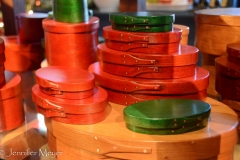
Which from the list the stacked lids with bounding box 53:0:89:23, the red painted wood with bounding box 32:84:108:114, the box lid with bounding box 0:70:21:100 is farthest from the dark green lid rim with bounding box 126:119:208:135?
the stacked lids with bounding box 53:0:89:23

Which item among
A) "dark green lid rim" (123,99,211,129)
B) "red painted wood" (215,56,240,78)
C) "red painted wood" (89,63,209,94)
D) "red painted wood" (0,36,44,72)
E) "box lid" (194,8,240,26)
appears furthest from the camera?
"red painted wood" (0,36,44,72)

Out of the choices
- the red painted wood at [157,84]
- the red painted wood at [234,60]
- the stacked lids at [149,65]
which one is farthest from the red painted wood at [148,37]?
the red painted wood at [234,60]

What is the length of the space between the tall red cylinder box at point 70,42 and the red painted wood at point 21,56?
0.25 metres

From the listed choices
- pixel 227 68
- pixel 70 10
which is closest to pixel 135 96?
pixel 227 68

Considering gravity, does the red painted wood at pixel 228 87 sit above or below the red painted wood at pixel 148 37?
below

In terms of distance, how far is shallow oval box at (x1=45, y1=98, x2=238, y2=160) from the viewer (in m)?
0.66

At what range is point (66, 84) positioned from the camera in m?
0.74

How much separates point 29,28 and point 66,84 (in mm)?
656

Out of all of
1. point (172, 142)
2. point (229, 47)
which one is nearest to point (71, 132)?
point (172, 142)

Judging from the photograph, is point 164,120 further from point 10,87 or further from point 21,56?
point 21,56

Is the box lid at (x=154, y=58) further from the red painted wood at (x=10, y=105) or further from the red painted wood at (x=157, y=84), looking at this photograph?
the red painted wood at (x=10, y=105)

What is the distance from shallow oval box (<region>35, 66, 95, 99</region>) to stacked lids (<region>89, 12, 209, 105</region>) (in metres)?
0.09

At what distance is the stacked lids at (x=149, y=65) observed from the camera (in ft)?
2.64

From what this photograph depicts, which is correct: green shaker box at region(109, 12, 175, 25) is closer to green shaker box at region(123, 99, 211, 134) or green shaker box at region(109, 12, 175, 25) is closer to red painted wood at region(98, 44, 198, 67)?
red painted wood at region(98, 44, 198, 67)
